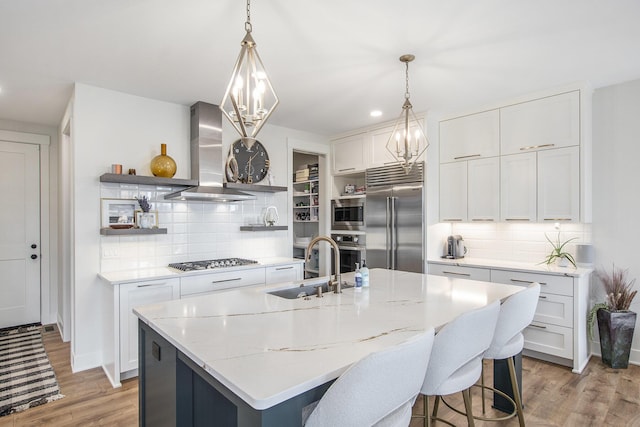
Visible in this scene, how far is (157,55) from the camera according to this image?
2633 mm

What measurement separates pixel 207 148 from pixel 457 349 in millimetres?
3087

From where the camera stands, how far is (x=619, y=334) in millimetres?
3090

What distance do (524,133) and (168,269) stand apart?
375 centimetres

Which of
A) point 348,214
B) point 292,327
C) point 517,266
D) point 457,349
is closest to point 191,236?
point 348,214

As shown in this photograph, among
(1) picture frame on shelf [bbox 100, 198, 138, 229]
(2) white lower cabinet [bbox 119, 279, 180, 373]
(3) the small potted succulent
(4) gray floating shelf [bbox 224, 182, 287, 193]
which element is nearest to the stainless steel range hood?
(4) gray floating shelf [bbox 224, 182, 287, 193]

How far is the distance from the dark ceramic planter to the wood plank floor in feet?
0.31

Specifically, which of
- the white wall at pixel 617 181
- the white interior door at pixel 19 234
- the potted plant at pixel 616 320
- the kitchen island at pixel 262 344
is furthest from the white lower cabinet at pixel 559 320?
the white interior door at pixel 19 234

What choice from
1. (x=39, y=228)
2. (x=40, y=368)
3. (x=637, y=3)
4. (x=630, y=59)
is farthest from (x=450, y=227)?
(x=39, y=228)

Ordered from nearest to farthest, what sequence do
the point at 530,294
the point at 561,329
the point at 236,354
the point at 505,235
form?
the point at 236,354 → the point at 530,294 → the point at 561,329 → the point at 505,235

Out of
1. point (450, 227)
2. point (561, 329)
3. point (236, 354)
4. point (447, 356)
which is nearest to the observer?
point (236, 354)

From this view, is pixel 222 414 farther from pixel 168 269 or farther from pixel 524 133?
pixel 524 133

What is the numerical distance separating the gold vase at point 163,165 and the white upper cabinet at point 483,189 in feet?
10.4

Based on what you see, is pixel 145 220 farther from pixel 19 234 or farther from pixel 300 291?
pixel 19 234

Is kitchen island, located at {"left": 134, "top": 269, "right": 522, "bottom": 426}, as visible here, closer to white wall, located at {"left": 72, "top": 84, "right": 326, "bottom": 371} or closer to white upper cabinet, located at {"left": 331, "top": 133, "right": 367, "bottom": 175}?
white wall, located at {"left": 72, "top": 84, "right": 326, "bottom": 371}
